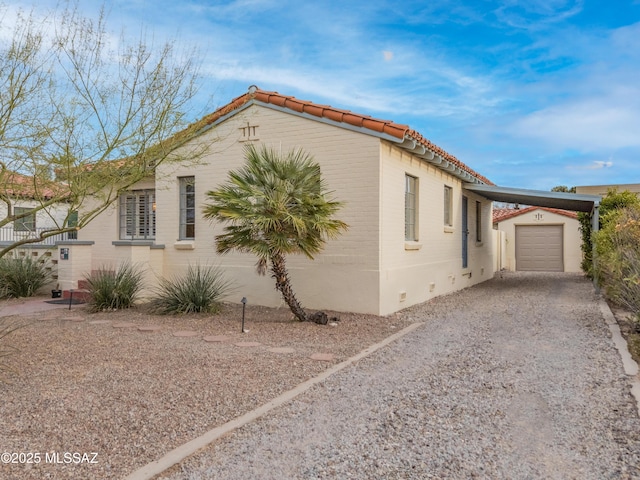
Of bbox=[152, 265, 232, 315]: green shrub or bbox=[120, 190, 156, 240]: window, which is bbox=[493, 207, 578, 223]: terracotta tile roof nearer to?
bbox=[120, 190, 156, 240]: window

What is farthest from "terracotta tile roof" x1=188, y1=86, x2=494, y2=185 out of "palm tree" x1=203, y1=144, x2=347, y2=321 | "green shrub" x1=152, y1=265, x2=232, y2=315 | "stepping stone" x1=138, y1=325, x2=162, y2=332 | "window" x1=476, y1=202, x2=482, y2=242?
"window" x1=476, y1=202, x2=482, y2=242

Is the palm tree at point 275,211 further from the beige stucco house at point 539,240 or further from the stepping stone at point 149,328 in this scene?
the beige stucco house at point 539,240

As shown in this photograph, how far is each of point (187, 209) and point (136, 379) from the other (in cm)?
708

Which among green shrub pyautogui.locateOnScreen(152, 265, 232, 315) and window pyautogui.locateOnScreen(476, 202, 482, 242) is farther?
window pyautogui.locateOnScreen(476, 202, 482, 242)

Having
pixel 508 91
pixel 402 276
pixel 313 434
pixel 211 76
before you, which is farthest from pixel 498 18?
pixel 313 434

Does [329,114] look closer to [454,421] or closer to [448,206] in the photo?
[448,206]

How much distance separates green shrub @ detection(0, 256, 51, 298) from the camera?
11875 mm

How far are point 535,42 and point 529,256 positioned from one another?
13625 millimetres

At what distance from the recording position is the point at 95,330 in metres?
7.56

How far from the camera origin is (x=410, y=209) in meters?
11.0

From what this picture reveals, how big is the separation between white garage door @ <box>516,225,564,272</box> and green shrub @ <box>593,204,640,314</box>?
427 inches

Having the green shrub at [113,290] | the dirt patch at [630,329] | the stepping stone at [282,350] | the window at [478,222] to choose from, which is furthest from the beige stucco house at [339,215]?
the window at [478,222]

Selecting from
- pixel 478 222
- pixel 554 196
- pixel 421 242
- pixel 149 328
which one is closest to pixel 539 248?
pixel 478 222

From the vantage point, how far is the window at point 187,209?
11.5 meters
